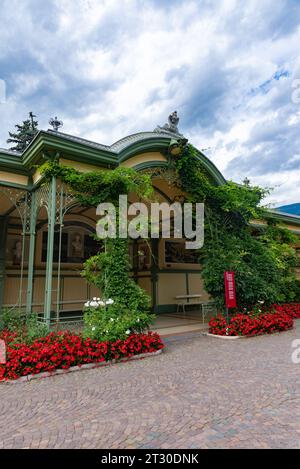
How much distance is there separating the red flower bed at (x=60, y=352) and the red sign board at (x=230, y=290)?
2.51m

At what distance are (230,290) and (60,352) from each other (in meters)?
4.37

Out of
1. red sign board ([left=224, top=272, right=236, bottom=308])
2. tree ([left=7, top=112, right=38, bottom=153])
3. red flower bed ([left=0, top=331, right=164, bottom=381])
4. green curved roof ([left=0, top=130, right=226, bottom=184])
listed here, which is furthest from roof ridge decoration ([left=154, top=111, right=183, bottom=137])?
tree ([left=7, top=112, right=38, bottom=153])

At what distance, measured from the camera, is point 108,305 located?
19.6ft

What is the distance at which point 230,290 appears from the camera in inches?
294

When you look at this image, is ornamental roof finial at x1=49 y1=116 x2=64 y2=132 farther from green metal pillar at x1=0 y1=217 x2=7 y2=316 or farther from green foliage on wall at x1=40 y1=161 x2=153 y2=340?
green metal pillar at x1=0 y1=217 x2=7 y2=316

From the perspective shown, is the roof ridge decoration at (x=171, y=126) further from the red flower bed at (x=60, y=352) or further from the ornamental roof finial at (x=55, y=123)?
the red flower bed at (x=60, y=352)

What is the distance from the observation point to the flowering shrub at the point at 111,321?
17.7 feet

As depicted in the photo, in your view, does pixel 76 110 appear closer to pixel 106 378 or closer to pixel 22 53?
pixel 22 53

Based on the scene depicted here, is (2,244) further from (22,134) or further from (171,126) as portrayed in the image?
(22,134)

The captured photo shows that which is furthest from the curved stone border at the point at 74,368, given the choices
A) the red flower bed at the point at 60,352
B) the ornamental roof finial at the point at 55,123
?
the ornamental roof finial at the point at 55,123

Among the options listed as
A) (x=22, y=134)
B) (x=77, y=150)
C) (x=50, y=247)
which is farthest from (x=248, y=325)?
(x=22, y=134)

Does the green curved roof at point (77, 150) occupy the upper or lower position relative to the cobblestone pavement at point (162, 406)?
upper

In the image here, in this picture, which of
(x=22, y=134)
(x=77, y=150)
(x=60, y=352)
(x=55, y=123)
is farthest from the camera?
(x=22, y=134)
